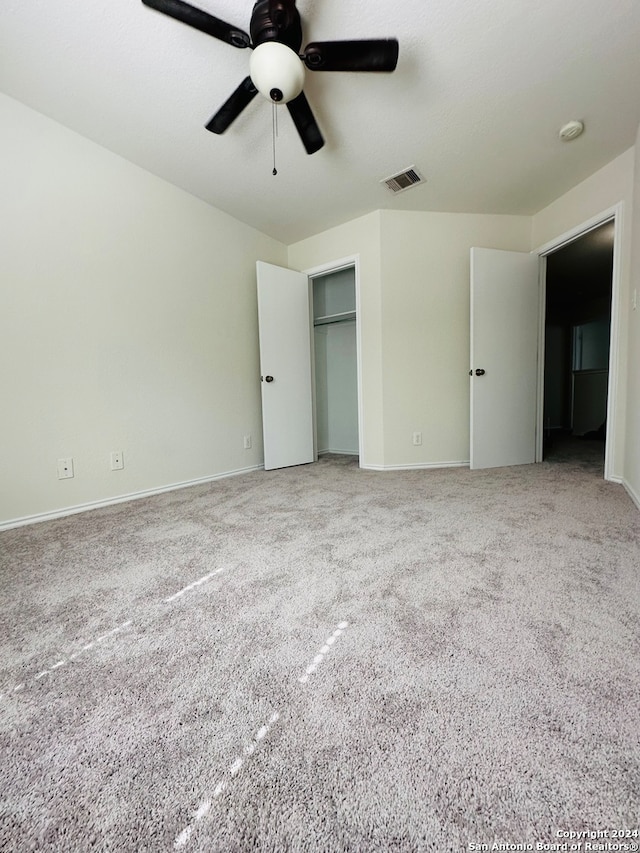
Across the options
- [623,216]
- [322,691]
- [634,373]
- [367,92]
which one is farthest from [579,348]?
[322,691]

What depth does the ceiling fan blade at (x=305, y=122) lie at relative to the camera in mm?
1737

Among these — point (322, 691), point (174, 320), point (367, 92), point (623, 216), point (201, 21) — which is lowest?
point (322, 691)

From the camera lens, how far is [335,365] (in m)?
4.14

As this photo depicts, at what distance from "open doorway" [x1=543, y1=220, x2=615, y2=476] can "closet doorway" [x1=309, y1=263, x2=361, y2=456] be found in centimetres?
203

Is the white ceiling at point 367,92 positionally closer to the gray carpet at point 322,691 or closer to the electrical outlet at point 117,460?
the electrical outlet at point 117,460

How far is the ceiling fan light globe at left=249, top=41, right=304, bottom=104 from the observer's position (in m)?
1.49

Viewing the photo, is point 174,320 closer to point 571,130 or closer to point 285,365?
point 285,365

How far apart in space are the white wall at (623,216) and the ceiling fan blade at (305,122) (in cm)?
214

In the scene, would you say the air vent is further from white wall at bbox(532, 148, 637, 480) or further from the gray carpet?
the gray carpet

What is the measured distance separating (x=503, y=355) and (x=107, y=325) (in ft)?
10.5

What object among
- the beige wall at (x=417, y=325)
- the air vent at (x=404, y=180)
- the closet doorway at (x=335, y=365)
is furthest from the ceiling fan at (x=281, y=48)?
the closet doorway at (x=335, y=365)

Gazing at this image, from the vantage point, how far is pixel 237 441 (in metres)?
3.22

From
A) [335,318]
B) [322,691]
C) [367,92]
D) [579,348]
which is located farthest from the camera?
[579,348]

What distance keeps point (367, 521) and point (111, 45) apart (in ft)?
8.67
